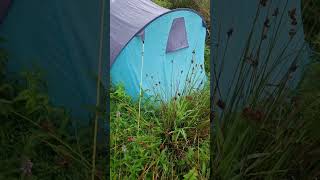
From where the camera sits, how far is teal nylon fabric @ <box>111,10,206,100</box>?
350 centimetres

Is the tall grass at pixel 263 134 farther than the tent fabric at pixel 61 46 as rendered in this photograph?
No

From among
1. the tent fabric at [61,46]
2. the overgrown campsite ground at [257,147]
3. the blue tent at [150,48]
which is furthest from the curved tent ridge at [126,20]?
the overgrown campsite ground at [257,147]

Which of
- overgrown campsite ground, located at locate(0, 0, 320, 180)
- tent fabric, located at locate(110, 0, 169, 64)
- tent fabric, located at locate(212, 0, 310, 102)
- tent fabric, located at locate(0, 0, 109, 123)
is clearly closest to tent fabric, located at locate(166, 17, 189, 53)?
tent fabric, located at locate(110, 0, 169, 64)

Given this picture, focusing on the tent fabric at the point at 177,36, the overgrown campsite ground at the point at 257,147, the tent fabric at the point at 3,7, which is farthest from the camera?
the tent fabric at the point at 177,36

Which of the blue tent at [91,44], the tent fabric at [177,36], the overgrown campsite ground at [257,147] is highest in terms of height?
the tent fabric at [177,36]

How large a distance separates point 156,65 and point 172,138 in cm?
109

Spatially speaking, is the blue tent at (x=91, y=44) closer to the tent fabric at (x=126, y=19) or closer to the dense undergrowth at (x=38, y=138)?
the tent fabric at (x=126, y=19)

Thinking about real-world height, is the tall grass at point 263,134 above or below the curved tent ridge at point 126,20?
below

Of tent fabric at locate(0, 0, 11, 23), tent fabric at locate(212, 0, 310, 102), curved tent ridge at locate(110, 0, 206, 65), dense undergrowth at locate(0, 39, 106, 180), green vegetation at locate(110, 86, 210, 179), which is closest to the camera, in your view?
tent fabric at locate(212, 0, 310, 102)

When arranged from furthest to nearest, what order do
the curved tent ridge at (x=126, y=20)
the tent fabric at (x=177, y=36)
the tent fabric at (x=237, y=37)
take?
the tent fabric at (x=177, y=36) → the curved tent ridge at (x=126, y=20) → the tent fabric at (x=237, y=37)

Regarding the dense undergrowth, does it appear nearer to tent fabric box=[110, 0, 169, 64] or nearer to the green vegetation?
the green vegetation

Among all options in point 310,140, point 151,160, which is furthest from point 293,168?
point 151,160

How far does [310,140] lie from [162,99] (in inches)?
63.9

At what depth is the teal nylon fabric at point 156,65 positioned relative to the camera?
11.5 feet
